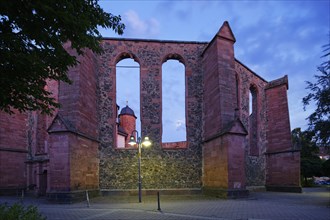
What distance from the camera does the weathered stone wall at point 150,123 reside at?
65.9ft

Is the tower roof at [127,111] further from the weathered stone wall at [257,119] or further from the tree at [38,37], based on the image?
the tree at [38,37]

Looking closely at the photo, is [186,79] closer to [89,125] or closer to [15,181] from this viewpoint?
[89,125]

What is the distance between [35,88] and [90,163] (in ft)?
40.1

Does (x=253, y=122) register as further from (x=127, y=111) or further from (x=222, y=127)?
(x=127, y=111)

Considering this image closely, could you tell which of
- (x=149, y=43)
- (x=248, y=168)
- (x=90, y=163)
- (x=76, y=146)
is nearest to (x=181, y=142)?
(x=248, y=168)

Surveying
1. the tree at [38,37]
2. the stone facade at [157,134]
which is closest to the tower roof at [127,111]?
the stone facade at [157,134]

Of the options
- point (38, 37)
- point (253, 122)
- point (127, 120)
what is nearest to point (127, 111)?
point (127, 120)

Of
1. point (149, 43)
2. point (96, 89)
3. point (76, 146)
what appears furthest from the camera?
point (149, 43)

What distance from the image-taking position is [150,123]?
2050cm

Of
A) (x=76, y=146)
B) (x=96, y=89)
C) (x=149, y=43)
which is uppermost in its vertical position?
(x=149, y=43)

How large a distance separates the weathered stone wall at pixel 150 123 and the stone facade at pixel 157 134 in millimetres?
62

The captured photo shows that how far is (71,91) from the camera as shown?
16.9 m

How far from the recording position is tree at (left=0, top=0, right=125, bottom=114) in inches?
206

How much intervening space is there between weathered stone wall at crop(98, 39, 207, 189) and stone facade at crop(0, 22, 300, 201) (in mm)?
62
